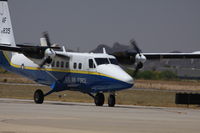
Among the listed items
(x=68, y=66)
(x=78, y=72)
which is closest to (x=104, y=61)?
(x=78, y=72)

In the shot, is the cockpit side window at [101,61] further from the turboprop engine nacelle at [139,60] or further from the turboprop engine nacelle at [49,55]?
the turboprop engine nacelle at [139,60]

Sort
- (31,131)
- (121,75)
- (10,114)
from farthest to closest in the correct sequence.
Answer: (121,75) → (10,114) → (31,131)

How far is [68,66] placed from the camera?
40.0 m

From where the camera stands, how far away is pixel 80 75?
129 ft

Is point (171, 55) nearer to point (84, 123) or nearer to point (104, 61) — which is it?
point (104, 61)

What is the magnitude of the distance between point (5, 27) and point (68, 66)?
6.89 meters

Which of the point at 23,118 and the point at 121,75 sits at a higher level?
the point at 121,75

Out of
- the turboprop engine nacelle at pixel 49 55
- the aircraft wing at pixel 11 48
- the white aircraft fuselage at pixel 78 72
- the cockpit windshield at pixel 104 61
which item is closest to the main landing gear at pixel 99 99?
the white aircraft fuselage at pixel 78 72

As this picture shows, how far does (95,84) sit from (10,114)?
12.3m

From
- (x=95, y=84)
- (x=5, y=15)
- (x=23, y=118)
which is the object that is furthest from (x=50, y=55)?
(x=23, y=118)

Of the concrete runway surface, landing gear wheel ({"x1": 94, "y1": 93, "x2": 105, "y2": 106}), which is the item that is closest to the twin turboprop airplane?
landing gear wheel ({"x1": 94, "y1": 93, "x2": 105, "y2": 106})

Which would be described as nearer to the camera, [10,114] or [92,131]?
[92,131]

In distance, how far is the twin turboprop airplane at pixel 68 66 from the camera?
3744 cm

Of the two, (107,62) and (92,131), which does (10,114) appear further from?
(107,62)
